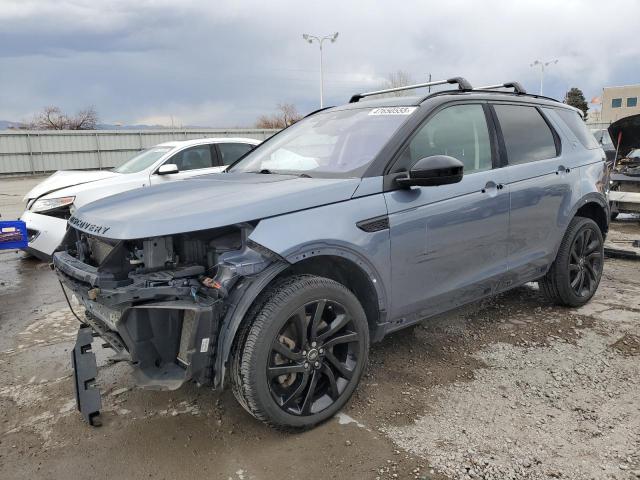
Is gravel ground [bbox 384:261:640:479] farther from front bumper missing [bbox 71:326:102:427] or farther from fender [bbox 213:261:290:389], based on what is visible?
front bumper missing [bbox 71:326:102:427]

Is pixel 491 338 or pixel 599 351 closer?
pixel 599 351

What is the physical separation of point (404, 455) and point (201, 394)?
1.34 metres

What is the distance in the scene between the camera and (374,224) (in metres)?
2.93

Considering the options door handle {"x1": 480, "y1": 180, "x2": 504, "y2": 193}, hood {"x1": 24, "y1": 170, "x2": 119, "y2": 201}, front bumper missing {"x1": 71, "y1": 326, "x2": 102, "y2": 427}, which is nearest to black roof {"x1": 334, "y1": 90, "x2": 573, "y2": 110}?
door handle {"x1": 480, "y1": 180, "x2": 504, "y2": 193}

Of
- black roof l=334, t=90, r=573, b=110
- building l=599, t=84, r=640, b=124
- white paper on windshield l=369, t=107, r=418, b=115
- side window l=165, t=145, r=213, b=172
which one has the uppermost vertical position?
building l=599, t=84, r=640, b=124

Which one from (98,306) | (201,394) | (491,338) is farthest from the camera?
(491,338)

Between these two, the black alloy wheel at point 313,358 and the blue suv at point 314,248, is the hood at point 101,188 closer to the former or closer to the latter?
the blue suv at point 314,248

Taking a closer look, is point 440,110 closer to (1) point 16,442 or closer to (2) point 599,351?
(2) point 599,351

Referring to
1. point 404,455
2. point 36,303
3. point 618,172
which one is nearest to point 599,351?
point 404,455

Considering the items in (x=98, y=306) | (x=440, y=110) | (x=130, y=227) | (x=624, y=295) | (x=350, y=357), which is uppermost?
(x=440, y=110)

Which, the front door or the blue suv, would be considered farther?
the front door

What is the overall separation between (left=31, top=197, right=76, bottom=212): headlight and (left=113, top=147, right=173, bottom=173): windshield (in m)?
1.26

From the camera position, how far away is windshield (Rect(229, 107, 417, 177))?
3.21m

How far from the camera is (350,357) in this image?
2.95 m
